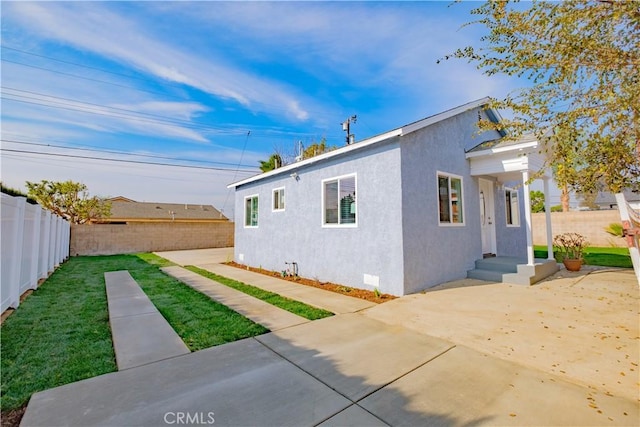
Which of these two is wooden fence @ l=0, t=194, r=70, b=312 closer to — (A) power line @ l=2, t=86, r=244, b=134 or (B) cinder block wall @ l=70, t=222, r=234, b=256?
(A) power line @ l=2, t=86, r=244, b=134

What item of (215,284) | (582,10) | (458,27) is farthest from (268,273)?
(582,10)

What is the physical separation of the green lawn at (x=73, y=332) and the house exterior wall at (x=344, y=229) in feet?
10.8

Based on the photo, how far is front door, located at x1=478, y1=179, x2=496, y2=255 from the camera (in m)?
9.03

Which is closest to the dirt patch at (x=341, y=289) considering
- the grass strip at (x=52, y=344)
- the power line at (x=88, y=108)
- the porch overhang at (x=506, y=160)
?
the grass strip at (x=52, y=344)

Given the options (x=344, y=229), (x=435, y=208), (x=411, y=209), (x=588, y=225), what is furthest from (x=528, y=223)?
(x=588, y=225)

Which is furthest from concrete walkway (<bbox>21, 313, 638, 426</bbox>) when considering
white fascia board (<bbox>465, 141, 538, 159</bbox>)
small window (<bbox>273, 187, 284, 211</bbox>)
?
small window (<bbox>273, 187, 284, 211</bbox>)

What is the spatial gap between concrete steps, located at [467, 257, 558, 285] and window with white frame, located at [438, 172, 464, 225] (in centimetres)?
142

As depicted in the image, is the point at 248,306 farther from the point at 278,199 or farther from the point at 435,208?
the point at 278,199

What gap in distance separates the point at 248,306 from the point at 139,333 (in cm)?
192

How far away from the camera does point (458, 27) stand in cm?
451

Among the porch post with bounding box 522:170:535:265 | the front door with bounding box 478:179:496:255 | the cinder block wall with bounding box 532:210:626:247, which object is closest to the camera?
the porch post with bounding box 522:170:535:265

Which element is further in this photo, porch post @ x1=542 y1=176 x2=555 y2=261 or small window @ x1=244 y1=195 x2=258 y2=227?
small window @ x1=244 y1=195 x2=258 y2=227

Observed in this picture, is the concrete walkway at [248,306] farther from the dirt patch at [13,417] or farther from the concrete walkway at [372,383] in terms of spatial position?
the dirt patch at [13,417]

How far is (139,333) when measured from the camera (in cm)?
405
